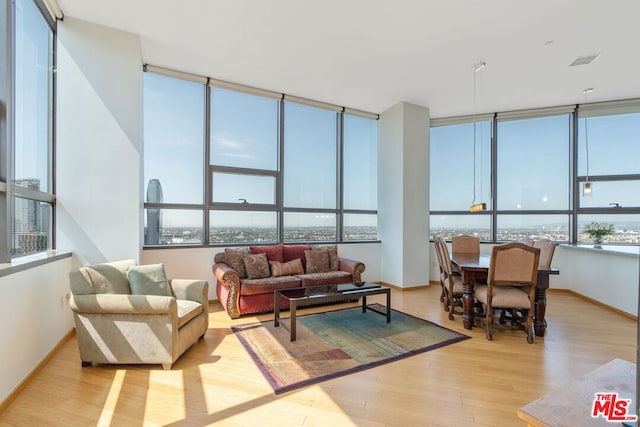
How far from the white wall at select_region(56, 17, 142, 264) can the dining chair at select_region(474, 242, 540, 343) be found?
4082 mm

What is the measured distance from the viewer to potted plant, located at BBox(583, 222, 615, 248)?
4914 millimetres

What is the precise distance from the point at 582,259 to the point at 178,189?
6.78 meters

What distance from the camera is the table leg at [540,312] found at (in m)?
3.27

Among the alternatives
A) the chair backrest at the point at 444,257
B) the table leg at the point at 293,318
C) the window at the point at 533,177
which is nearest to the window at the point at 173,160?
the table leg at the point at 293,318

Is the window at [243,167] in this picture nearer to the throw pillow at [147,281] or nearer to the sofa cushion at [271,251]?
the sofa cushion at [271,251]

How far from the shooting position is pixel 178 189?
4426 millimetres

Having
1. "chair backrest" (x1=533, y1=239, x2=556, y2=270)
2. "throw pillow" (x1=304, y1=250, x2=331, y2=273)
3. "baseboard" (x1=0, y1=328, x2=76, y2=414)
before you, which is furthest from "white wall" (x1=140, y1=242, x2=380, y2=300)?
"chair backrest" (x1=533, y1=239, x2=556, y2=270)

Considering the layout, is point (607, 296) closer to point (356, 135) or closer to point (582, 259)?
point (582, 259)

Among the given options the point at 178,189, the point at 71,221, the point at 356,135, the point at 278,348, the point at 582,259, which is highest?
the point at 356,135

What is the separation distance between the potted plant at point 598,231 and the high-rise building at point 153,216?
699 cm

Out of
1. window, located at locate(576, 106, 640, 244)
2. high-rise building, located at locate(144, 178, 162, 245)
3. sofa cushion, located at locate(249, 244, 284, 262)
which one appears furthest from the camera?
window, located at locate(576, 106, 640, 244)

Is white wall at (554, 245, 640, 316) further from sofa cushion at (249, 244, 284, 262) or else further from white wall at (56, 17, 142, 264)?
white wall at (56, 17, 142, 264)

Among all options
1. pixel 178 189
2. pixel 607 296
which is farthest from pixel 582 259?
pixel 178 189

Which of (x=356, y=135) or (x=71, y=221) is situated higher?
(x=356, y=135)
